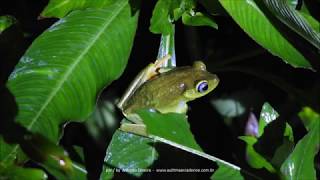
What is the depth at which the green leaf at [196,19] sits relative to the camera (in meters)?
1.24

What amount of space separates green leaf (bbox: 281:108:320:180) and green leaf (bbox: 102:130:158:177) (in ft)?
1.12

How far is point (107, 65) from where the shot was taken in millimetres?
1222

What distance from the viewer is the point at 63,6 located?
1231 mm

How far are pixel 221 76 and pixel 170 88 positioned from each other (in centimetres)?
44

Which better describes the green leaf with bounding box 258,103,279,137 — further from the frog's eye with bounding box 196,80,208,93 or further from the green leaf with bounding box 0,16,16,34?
the green leaf with bounding box 0,16,16,34

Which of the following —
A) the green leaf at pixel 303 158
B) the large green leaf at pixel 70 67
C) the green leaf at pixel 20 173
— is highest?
the large green leaf at pixel 70 67

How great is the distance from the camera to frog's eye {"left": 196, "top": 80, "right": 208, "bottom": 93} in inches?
56.8

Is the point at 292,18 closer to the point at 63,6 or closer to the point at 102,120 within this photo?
the point at 63,6

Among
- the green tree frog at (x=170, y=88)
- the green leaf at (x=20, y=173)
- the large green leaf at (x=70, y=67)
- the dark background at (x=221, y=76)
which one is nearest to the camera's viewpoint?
the green leaf at (x=20, y=173)

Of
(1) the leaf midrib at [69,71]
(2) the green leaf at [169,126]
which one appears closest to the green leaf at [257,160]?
(2) the green leaf at [169,126]

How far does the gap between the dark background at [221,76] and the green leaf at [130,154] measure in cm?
20

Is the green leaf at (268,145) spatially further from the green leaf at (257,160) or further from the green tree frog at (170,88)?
the green tree frog at (170,88)

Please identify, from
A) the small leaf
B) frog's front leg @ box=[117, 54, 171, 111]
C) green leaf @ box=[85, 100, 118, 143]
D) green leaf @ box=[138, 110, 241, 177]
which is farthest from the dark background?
green leaf @ box=[138, 110, 241, 177]

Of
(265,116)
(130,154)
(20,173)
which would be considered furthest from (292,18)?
(20,173)
